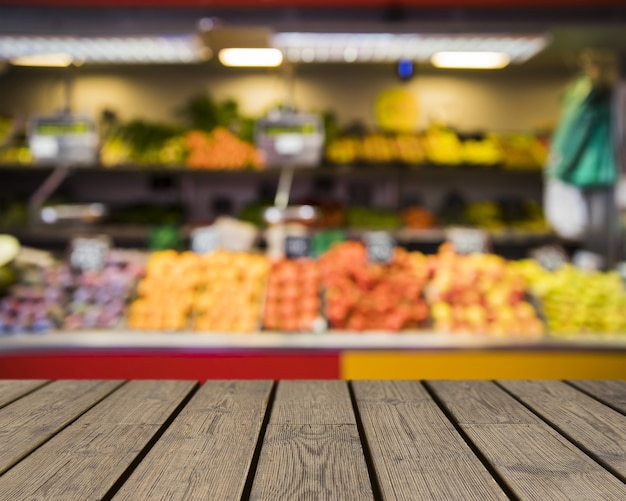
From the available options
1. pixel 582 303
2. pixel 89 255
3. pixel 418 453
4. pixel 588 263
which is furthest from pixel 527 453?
pixel 588 263

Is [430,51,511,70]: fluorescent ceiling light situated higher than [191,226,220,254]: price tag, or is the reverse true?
[430,51,511,70]: fluorescent ceiling light

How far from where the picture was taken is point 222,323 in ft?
12.1

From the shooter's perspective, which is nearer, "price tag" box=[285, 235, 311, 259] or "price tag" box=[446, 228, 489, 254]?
"price tag" box=[285, 235, 311, 259]

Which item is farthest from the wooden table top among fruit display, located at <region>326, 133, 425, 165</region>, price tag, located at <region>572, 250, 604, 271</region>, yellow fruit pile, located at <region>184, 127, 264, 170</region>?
fruit display, located at <region>326, 133, 425, 165</region>

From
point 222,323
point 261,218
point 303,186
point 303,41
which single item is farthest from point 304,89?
point 222,323

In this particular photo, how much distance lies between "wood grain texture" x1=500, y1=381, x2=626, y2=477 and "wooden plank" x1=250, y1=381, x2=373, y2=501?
A: 46cm

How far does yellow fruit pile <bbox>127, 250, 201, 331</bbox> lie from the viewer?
3697 millimetres

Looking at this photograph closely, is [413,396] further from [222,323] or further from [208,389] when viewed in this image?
[222,323]

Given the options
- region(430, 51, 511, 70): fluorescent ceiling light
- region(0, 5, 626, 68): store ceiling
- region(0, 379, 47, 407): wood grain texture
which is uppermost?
region(0, 5, 626, 68): store ceiling

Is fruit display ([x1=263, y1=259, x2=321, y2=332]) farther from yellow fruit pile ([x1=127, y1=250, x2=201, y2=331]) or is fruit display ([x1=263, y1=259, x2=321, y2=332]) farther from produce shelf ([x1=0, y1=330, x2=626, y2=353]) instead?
yellow fruit pile ([x1=127, y1=250, x2=201, y2=331])

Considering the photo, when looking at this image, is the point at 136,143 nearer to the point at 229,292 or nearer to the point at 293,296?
the point at 229,292

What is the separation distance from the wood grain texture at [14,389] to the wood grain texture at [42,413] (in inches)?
1.2

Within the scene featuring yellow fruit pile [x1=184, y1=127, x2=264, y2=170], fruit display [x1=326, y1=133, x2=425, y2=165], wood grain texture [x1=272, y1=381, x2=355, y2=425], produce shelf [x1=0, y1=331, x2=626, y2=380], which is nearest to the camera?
wood grain texture [x1=272, y1=381, x2=355, y2=425]

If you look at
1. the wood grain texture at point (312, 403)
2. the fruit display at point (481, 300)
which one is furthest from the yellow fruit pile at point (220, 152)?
the wood grain texture at point (312, 403)
